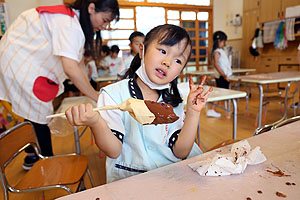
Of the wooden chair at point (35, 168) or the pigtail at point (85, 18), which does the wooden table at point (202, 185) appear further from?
the pigtail at point (85, 18)

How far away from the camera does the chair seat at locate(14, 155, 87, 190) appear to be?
3.53ft

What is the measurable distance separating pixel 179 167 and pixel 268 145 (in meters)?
0.37

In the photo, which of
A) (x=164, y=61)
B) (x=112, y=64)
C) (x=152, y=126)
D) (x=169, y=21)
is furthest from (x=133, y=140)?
(x=169, y=21)

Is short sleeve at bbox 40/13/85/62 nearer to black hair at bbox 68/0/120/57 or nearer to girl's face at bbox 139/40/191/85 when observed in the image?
black hair at bbox 68/0/120/57

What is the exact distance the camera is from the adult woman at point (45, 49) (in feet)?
4.08

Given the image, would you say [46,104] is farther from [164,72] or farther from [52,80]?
[164,72]

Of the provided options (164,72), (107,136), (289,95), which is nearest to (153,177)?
(107,136)

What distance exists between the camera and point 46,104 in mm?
1440

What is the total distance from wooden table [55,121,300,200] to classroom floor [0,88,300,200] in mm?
1277

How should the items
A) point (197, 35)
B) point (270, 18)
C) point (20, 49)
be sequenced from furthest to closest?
point (197, 35) < point (270, 18) < point (20, 49)

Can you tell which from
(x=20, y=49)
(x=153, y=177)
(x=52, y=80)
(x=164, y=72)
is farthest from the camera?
(x=52, y=80)

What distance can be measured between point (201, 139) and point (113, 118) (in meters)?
2.01

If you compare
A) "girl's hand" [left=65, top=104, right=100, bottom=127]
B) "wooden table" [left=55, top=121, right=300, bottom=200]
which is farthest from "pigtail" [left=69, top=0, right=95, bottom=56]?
"wooden table" [left=55, top=121, right=300, bottom=200]

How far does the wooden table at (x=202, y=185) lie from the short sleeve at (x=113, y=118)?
25 cm
